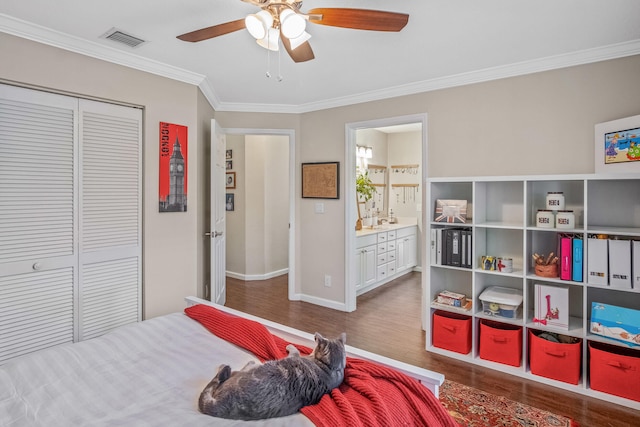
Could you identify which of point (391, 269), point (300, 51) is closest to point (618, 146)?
point (300, 51)

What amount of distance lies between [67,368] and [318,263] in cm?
298

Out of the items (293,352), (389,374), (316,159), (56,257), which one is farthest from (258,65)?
(389,374)

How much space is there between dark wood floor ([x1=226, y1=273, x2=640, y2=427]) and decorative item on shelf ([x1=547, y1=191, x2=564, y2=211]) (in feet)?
4.20

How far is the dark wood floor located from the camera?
2.22m

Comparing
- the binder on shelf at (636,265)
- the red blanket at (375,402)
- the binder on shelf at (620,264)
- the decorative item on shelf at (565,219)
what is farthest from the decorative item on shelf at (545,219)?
the red blanket at (375,402)

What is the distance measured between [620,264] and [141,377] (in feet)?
9.39

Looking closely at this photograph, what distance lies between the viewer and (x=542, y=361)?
2.52 meters

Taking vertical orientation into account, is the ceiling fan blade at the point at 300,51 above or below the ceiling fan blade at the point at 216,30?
below

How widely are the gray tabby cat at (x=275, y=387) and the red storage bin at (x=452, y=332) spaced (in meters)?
1.92

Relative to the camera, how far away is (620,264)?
7.52ft

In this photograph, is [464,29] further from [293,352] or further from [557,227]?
[293,352]

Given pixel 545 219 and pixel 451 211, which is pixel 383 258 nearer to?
pixel 451 211

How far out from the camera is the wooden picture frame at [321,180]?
160 inches

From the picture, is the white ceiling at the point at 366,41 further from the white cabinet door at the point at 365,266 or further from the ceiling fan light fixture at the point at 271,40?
the white cabinet door at the point at 365,266
